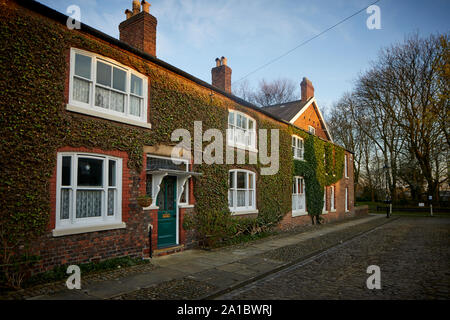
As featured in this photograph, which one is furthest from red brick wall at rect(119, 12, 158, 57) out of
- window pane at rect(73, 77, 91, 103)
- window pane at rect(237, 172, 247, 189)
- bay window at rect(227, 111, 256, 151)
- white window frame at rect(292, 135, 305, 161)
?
white window frame at rect(292, 135, 305, 161)

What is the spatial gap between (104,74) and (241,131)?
23.1 ft

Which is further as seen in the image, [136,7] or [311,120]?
[311,120]

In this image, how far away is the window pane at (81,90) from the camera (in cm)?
757

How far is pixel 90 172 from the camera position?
7.73m

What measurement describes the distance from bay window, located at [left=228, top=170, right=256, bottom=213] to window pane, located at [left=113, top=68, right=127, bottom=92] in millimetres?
6133

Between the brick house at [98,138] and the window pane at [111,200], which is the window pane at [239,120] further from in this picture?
the window pane at [111,200]

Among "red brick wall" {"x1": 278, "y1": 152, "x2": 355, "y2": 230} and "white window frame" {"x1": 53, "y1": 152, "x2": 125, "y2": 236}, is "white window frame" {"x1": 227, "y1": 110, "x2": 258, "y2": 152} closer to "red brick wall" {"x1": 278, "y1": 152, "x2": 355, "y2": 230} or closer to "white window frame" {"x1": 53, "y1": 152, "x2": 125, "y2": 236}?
"red brick wall" {"x1": 278, "y1": 152, "x2": 355, "y2": 230}

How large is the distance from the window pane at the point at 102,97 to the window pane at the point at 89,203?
2.43 meters

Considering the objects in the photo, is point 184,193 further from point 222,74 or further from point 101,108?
point 222,74

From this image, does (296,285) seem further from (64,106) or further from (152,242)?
(64,106)

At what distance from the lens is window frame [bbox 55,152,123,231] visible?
6.98 meters

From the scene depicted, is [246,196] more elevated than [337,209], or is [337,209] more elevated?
[246,196]

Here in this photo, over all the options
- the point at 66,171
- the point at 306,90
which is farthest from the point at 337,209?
the point at 66,171

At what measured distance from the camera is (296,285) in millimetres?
6723
